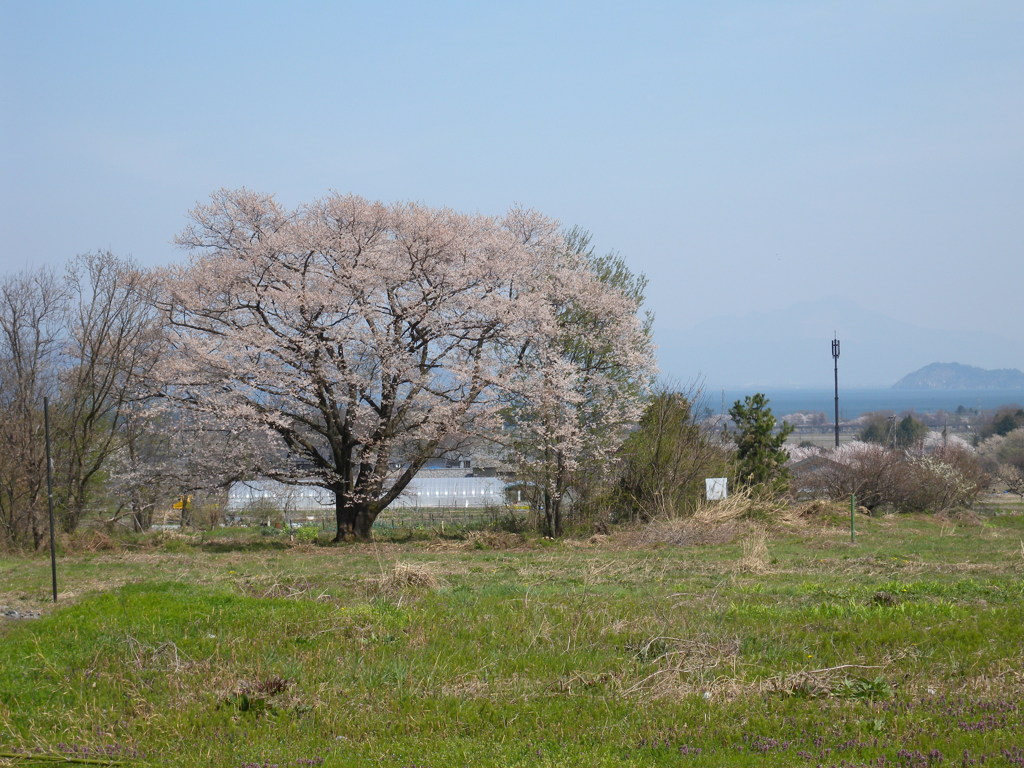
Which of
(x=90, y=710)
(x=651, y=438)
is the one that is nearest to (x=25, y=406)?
(x=651, y=438)

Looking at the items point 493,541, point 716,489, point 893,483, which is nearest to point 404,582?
point 493,541

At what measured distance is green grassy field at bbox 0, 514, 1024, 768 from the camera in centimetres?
543

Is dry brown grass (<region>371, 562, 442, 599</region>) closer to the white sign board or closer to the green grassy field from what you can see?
the green grassy field

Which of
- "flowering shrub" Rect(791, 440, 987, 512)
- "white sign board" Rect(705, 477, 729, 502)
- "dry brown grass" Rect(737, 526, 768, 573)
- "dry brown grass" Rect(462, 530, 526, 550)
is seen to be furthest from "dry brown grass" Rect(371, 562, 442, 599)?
"flowering shrub" Rect(791, 440, 987, 512)

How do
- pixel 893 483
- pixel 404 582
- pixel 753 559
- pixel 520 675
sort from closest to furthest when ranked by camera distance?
1. pixel 520 675
2. pixel 404 582
3. pixel 753 559
4. pixel 893 483

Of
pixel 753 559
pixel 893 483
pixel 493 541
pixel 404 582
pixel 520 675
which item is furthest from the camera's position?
pixel 893 483

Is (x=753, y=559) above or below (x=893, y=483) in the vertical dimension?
below

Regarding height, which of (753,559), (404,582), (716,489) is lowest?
(753,559)

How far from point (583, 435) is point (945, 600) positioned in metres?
16.1

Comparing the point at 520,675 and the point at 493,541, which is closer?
the point at 520,675

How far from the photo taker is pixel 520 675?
6.92 m

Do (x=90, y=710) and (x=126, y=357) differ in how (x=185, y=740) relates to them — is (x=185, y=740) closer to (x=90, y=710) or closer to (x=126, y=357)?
(x=90, y=710)

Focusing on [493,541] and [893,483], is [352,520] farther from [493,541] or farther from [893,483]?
[893,483]

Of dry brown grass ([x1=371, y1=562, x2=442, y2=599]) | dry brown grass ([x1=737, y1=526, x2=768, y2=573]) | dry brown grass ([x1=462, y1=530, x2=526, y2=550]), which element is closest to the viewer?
dry brown grass ([x1=371, y1=562, x2=442, y2=599])
